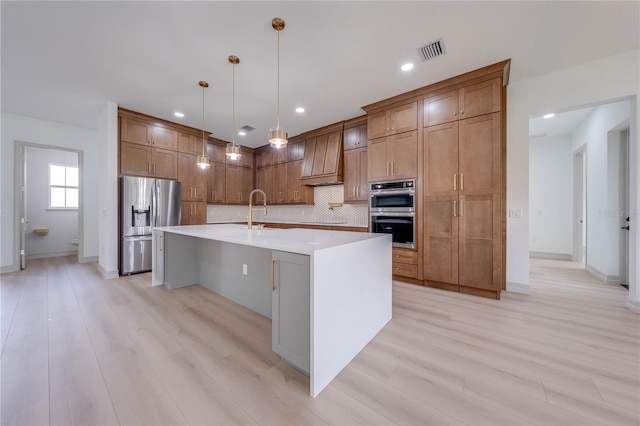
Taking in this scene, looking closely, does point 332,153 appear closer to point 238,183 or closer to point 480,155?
A: point 480,155

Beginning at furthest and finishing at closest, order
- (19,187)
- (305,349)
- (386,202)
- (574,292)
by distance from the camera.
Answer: (19,187) < (386,202) < (574,292) < (305,349)

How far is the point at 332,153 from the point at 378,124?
1185 mm

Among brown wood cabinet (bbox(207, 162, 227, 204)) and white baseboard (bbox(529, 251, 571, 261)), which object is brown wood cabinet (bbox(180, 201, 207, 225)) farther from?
white baseboard (bbox(529, 251, 571, 261))

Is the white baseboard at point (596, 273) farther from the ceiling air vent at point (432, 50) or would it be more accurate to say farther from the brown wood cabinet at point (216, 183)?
the brown wood cabinet at point (216, 183)

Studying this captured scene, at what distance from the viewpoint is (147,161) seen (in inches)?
166

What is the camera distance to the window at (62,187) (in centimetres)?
567

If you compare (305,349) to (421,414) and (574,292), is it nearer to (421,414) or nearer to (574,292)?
(421,414)

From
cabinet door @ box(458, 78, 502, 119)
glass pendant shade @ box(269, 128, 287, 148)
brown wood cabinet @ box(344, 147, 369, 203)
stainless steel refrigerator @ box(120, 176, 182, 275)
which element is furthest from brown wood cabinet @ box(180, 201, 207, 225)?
cabinet door @ box(458, 78, 502, 119)

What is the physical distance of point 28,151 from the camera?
5.32 m

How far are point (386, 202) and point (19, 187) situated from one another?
638 centimetres

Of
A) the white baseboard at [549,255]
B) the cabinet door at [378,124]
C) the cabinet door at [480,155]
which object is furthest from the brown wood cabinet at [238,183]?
the white baseboard at [549,255]

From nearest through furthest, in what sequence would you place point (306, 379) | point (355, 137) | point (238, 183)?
point (306, 379)
point (355, 137)
point (238, 183)

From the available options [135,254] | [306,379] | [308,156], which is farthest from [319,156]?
[306,379]

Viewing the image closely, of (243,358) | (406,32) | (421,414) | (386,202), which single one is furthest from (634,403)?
(406,32)
